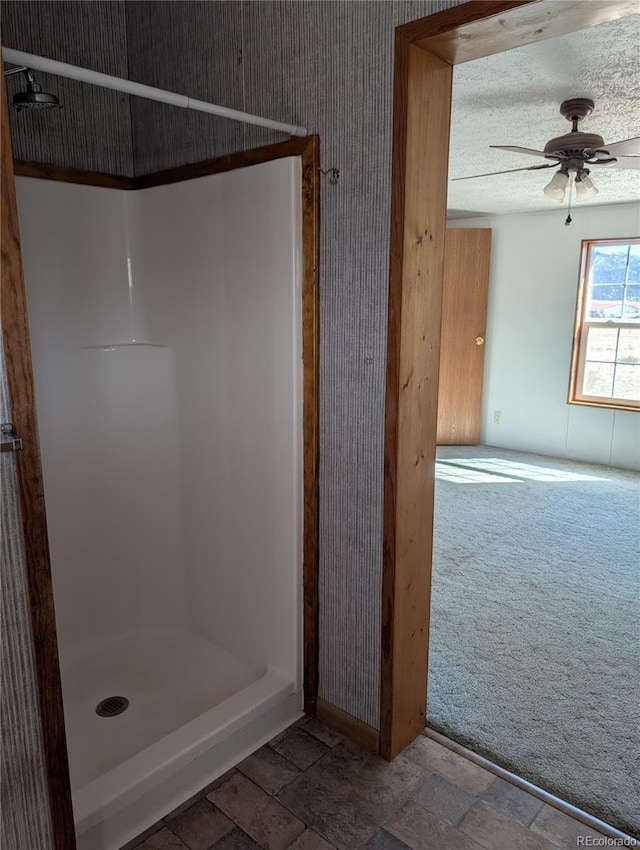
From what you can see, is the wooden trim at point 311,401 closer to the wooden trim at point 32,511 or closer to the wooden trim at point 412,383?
the wooden trim at point 412,383

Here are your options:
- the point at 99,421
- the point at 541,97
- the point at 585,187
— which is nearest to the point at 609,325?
the point at 585,187

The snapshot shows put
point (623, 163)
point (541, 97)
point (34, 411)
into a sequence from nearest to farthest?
point (34, 411), point (541, 97), point (623, 163)

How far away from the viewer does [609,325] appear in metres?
5.13

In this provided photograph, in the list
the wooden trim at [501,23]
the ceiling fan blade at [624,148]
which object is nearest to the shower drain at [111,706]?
the wooden trim at [501,23]

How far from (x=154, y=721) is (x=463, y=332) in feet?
15.0

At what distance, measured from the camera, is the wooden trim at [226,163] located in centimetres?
177

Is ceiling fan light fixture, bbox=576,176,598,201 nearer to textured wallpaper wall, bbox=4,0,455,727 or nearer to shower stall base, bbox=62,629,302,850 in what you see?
textured wallpaper wall, bbox=4,0,455,727

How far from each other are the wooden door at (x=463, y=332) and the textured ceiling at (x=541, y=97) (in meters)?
1.22

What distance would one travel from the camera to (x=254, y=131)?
75.1 inches

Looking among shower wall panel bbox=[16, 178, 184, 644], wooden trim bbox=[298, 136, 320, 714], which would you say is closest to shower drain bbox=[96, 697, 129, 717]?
shower wall panel bbox=[16, 178, 184, 644]

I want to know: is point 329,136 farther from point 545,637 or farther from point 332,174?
point 545,637

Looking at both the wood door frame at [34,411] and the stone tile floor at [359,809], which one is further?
the stone tile floor at [359,809]

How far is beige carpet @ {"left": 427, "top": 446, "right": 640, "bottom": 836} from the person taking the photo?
1898mm

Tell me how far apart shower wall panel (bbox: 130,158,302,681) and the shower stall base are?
11cm
